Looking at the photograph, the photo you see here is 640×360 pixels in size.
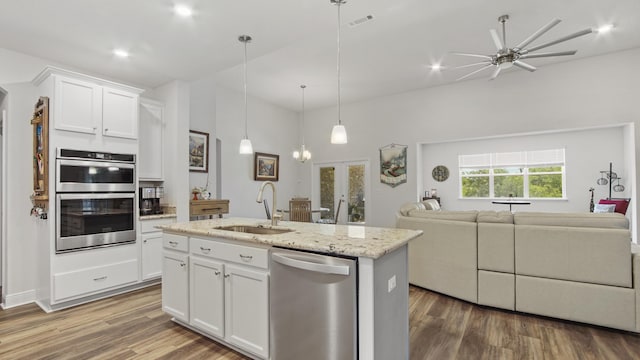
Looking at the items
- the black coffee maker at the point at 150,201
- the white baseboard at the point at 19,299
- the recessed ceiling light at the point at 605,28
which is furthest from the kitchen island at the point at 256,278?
the recessed ceiling light at the point at 605,28

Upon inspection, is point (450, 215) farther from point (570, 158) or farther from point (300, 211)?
point (570, 158)

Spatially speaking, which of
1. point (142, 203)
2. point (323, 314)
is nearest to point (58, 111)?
point (142, 203)

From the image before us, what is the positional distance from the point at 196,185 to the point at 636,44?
7.14m

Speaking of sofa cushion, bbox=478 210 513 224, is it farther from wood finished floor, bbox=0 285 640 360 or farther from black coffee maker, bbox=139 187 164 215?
black coffee maker, bbox=139 187 164 215

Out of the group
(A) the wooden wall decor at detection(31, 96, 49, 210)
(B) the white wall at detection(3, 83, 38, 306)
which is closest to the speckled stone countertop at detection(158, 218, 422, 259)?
(A) the wooden wall decor at detection(31, 96, 49, 210)

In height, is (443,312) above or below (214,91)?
below

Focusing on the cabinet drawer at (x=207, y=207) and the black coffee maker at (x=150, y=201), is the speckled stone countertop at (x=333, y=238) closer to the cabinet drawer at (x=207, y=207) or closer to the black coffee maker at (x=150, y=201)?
the black coffee maker at (x=150, y=201)

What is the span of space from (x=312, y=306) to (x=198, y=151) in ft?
14.2

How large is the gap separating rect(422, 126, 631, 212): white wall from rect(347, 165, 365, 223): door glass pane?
176 centimetres

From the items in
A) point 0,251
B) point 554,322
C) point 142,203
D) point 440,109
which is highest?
point 440,109

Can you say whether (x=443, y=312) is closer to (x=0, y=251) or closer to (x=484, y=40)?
(x=484, y=40)

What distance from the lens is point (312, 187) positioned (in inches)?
313

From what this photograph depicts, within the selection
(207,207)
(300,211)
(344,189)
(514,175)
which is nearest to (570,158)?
(514,175)

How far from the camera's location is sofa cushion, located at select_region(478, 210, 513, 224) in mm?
3174
